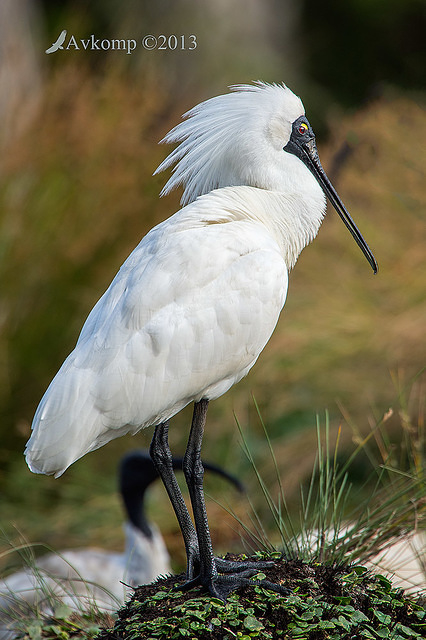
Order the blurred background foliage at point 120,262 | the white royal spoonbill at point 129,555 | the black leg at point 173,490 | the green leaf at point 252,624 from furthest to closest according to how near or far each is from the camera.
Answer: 1. the blurred background foliage at point 120,262
2. the white royal spoonbill at point 129,555
3. the black leg at point 173,490
4. the green leaf at point 252,624

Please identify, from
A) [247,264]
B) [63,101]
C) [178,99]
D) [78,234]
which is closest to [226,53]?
[178,99]

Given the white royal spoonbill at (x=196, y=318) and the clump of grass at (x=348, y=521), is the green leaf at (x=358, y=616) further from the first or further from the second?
the clump of grass at (x=348, y=521)

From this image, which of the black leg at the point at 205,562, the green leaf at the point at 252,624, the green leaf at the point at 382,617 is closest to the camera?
the green leaf at the point at 252,624

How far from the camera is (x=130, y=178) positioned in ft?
19.2

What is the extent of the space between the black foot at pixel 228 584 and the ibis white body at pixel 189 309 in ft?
1.77

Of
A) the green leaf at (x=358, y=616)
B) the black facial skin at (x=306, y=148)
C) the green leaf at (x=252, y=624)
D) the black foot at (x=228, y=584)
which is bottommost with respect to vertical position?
the green leaf at (x=358, y=616)

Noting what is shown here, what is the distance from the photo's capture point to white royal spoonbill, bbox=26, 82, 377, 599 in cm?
275

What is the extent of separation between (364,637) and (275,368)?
3.13 meters

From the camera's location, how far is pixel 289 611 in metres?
2.55

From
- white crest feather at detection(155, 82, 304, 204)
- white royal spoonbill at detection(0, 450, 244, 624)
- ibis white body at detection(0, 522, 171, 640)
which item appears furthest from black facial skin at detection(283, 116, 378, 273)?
ibis white body at detection(0, 522, 171, 640)

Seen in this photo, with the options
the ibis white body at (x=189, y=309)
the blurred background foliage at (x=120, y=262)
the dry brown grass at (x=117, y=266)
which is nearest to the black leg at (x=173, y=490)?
the ibis white body at (x=189, y=309)

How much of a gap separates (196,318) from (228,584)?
861 millimetres

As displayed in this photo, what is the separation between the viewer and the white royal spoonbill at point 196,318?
2.75 metres

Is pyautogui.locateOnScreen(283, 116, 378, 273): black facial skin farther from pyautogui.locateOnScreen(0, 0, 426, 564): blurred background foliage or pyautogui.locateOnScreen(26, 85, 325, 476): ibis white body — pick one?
pyautogui.locateOnScreen(0, 0, 426, 564): blurred background foliage
